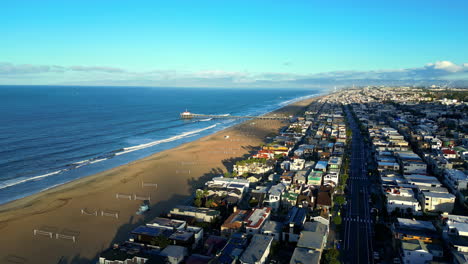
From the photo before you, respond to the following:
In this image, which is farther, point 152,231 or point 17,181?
point 17,181

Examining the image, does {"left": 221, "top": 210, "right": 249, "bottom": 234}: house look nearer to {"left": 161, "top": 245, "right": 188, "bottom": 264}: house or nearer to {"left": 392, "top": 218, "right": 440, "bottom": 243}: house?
{"left": 161, "top": 245, "right": 188, "bottom": 264}: house

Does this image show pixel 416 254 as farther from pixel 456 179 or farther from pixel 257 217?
pixel 456 179

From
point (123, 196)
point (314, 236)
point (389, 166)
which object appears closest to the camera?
point (314, 236)

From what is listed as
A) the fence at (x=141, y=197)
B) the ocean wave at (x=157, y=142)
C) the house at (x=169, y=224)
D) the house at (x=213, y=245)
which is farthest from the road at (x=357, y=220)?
the ocean wave at (x=157, y=142)

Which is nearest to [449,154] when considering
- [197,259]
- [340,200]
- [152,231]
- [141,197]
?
[340,200]

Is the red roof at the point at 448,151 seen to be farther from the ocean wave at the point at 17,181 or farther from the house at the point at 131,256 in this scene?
the ocean wave at the point at 17,181

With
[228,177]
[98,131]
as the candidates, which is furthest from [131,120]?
[228,177]
